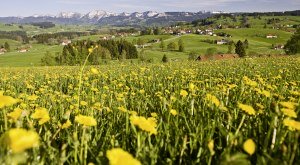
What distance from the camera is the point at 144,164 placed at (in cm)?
171

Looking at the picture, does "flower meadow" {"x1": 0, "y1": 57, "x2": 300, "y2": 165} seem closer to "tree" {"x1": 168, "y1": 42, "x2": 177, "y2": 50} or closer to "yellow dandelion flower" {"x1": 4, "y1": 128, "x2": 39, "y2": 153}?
"yellow dandelion flower" {"x1": 4, "y1": 128, "x2": 39, "y2": 153}

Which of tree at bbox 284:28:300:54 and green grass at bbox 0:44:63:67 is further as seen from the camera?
green grass at bbox 0:44:63:67

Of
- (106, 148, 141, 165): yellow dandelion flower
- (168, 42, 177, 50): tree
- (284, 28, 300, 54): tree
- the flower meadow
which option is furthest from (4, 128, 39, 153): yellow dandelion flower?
(168, 42, 177, 50): tree

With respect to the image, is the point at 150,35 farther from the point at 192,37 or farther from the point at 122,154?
the point at 122,154

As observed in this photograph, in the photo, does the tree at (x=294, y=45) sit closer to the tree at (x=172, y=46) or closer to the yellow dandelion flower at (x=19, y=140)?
the tree at (x=172, y=46)

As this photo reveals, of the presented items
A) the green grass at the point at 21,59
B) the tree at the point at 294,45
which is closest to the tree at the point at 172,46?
the green grass at the point at 21,59

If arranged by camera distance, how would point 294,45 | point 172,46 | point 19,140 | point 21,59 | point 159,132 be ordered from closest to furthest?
point 19,140 < point 159,132 < point 294,45 < point 21,59 < point 172,46

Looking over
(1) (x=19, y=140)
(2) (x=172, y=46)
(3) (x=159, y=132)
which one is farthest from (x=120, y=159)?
(2) (x=172, y=46)

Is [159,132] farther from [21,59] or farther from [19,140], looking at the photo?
[21,59]

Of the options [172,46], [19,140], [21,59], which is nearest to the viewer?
[19,140]

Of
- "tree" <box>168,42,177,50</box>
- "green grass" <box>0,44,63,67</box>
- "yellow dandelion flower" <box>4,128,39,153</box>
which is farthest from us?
"tree" <box>168,42,177,50</box>

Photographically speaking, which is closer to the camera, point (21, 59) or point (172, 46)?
point (21, 59)

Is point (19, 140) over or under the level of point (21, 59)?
over

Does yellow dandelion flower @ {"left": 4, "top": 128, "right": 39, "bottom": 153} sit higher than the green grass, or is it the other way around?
yellow dandelion flower @ {"left": 4, "top": 128, "right": 39, "bottom": 153}
